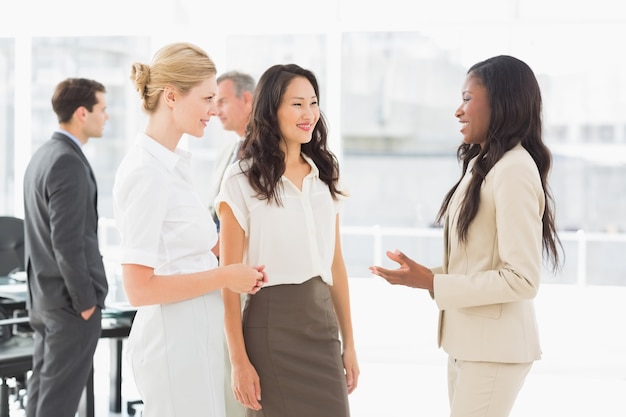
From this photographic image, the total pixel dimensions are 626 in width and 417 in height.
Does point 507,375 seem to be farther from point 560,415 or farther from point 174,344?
point 560,415

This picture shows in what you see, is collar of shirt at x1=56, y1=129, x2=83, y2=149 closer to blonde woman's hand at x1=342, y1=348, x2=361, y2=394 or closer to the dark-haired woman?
the dark-haired woman

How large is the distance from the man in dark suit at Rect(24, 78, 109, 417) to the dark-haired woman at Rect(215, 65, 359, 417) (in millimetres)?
1435

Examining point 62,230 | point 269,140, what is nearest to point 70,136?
point 62,230

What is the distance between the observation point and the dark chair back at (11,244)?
540 centimetres

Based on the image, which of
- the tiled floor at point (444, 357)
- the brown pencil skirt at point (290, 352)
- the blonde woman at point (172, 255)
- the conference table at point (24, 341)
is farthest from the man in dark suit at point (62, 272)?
the blonde woman at point (172, 255)

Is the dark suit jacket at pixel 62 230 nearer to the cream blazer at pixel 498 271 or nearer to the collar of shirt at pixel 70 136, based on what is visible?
the collar of shirt at pixel 70 136

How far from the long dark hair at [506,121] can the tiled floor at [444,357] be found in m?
2.94

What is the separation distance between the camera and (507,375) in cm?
232

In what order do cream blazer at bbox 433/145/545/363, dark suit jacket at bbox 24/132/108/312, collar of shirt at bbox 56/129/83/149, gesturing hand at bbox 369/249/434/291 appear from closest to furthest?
cream blazer at bbox 433/145/545/363
gesturing hand at bbox 369/249/434/291
dark suit jacket at bbox 24/132/108/312
collar of shirt at bbox 56/129/83/149

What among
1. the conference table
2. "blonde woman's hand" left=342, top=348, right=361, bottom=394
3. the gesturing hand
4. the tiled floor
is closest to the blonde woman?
the gesturing hand

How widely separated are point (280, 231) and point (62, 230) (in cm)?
155

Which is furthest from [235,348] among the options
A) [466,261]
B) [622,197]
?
[622,197]

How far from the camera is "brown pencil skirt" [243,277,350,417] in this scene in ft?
7.86

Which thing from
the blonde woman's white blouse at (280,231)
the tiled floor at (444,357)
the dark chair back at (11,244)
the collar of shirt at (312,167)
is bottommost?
the tiled floor at (444,357)
